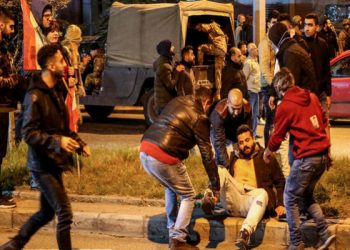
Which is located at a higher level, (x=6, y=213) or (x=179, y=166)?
(x=179, y=166)

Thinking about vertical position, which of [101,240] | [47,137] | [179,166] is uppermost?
[47,137]

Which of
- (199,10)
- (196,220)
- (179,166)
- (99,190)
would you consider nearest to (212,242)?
(196,220)

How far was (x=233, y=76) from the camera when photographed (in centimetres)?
1157

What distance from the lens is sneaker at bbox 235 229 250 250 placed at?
21.5ft

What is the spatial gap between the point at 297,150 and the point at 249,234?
2.97ft

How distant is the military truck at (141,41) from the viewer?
576 inches

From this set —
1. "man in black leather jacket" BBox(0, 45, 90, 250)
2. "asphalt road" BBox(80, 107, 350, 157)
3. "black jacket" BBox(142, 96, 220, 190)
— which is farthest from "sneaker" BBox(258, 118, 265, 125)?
"man in black leather jacket" BBox(0, 45, 90, 250)

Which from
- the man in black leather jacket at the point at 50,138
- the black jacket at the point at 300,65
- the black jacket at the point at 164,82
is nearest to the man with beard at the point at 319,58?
the black jacket at the point at 300,65

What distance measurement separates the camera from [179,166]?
654cm

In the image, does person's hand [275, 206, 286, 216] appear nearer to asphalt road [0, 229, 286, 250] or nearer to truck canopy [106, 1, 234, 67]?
asphalt road [0, 229, 286, 250]

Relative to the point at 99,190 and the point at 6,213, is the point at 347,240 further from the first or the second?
the point at 6,213

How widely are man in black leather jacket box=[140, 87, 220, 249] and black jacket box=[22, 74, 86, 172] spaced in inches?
29.3

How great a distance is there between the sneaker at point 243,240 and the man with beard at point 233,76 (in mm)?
4990

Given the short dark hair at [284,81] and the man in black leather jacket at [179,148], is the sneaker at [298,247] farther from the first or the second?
the short dark hair at [284,81]
